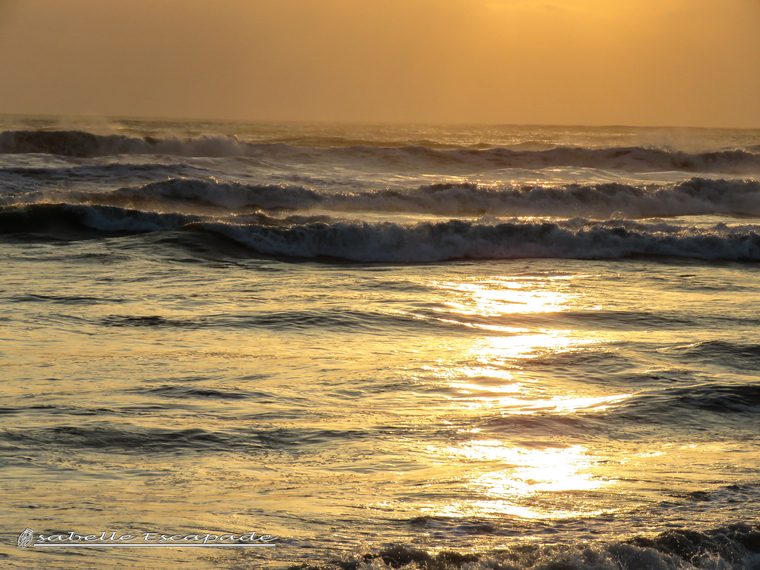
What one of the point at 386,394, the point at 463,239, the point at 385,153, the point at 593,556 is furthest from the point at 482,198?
the point at 593,556

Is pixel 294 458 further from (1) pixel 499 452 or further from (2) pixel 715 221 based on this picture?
(2) pixel 715 221

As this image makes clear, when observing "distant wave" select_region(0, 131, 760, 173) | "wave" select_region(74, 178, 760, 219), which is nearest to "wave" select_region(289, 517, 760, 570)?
"wave" select_region(74, 178, 760, 219)

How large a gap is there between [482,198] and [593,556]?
18.4 m

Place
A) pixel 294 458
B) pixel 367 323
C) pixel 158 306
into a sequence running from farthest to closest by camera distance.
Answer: pixel 158 306 < pixel 367 323 < pixel 294 458

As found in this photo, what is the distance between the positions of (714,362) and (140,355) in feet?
15.6

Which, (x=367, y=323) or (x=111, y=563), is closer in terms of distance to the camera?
(x=111, y=563)

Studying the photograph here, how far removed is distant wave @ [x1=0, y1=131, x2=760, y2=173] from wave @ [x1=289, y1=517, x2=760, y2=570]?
85.4ft

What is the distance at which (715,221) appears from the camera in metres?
18.8

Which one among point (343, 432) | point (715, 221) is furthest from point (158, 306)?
point (715, 221)

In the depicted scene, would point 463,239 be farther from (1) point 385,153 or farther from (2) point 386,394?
(1) point 385,153

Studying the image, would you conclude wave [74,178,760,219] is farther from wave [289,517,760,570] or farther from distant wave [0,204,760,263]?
wave [289,517,760,570]

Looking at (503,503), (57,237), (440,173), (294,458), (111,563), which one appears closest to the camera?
(111,563)

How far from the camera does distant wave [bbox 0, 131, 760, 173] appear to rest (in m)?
29.3

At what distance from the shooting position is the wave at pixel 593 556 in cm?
307
